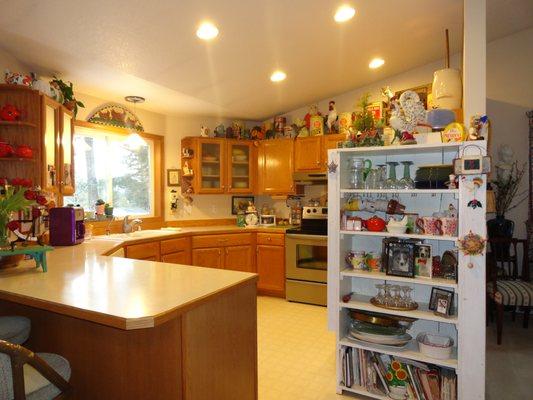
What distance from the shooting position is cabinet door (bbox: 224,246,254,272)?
14.2 feet

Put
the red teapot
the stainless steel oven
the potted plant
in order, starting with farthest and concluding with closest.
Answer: the stainless steel oven, the potted plant, the red teapot

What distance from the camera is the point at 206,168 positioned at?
4605 mm

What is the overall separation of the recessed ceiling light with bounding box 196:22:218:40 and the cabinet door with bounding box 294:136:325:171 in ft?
6.88

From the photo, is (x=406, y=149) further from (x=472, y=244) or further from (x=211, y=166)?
(x=211, y=166)

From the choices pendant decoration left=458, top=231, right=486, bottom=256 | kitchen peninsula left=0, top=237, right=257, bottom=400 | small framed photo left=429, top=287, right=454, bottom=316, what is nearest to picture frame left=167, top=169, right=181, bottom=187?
kitchen peninsula left=0, top=237, right=257, bottom=400

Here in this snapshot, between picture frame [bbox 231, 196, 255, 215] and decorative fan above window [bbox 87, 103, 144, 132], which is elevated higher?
decorative fan above window [bbox 87, 103, 144, 132]

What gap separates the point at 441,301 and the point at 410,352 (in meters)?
0.38

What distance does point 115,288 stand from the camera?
1.48 meters

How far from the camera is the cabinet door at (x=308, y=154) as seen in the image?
172 inches

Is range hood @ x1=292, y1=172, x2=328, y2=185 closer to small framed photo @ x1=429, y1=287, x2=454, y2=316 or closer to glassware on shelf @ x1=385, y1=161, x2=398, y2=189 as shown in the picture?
glassware on shelf @ x1=385, y1=161, x2=398, y2=189

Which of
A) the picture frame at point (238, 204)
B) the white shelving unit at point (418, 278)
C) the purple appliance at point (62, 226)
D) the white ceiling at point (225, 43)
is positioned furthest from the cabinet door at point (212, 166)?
the white shelving unit at point (418, 278)

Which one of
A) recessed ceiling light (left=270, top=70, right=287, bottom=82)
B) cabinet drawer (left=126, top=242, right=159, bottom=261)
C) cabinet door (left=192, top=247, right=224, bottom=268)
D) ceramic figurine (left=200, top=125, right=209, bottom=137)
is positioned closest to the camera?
cabinet drawer (left=126, top=242, right=159, bottom=261)

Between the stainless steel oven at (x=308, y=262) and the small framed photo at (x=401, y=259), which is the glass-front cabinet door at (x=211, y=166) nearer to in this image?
the stainless steel oven at (x=308, y=262)

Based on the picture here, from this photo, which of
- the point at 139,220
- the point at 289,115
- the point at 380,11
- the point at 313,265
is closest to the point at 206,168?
the point at 139,220
